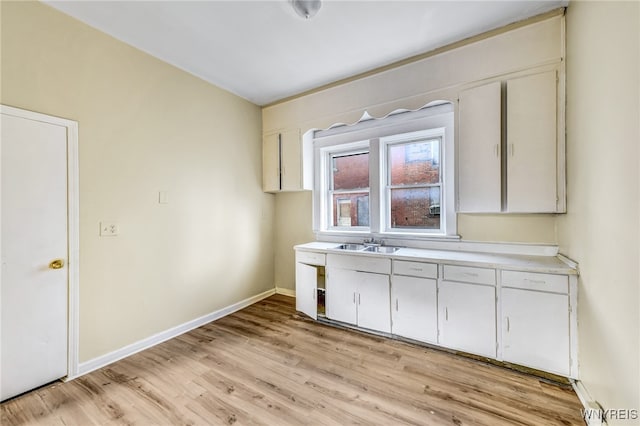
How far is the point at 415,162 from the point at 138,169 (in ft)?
9.80

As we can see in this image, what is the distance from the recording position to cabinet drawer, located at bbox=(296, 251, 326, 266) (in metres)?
3.14

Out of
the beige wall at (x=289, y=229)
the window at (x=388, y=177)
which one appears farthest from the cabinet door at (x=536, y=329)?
the beige wall at (x=289, y=229)

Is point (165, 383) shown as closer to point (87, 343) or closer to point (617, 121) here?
point (87, 343)

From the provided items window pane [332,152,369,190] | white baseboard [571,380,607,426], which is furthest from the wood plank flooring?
window pane [332,152,369,190]

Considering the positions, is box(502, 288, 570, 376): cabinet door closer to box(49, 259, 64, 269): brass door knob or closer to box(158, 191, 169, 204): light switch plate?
box(158, 191, 169, 204): light switch plate

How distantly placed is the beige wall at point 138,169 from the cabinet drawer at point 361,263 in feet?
4.54

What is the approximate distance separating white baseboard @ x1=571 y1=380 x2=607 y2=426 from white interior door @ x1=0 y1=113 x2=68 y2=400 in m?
3.67

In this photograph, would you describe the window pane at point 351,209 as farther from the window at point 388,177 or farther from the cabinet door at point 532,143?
the cabinet door at point 532,143

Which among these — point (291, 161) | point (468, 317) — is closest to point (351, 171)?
point (291, 161)

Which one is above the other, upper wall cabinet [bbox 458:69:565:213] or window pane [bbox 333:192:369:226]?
upper wall cabinet [bbox 458:69:565:213]

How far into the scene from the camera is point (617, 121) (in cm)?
137

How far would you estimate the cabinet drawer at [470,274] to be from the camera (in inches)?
86.5

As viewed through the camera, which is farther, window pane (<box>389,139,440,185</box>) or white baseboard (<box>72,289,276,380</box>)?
window pane (<box>389,139,440,185</box>)

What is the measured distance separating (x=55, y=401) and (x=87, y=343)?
0.42 m
